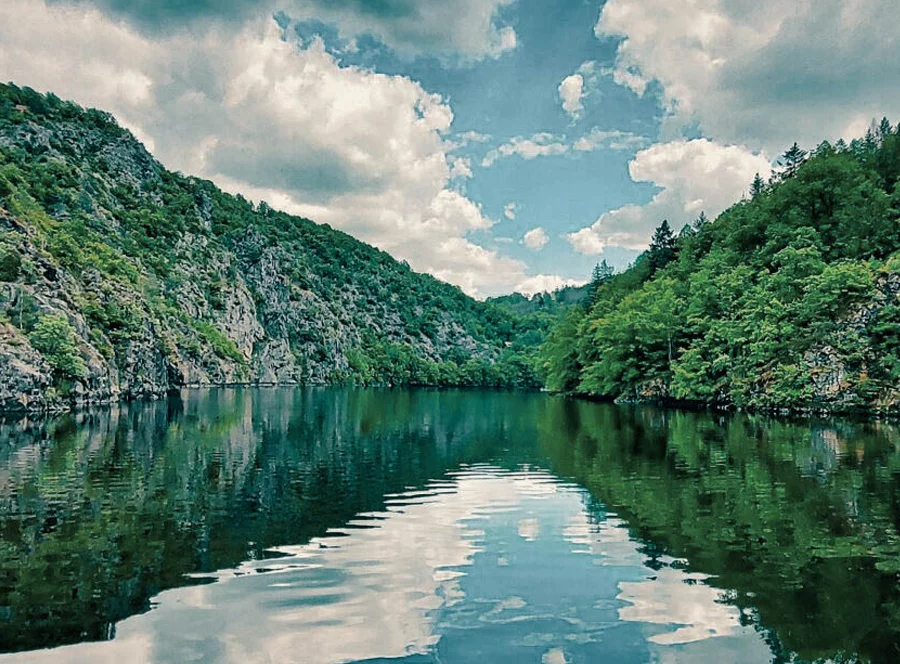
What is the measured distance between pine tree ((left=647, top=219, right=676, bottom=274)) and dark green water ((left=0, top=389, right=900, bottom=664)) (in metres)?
109

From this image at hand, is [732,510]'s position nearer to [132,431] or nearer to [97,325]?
[132,431]

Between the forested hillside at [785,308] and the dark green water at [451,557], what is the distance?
29.3 meters

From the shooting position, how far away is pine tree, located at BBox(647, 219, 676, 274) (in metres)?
140

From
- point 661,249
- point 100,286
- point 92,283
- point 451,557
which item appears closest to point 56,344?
point 92,283

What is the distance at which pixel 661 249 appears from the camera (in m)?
143

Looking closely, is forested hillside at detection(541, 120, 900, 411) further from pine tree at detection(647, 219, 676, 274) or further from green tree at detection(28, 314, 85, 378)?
green tree at detection(28, 314, 85, 378)

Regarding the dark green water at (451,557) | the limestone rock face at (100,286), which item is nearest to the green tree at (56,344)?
the limestone rock face at (100,286)

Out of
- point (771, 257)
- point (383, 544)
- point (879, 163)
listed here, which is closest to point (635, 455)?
point (383, 544)

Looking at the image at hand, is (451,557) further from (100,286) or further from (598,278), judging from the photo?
(598,278)

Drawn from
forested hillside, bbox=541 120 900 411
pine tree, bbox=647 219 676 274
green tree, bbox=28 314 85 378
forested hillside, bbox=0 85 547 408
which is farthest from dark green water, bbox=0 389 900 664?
pine tree, bbox=647 219 676 274

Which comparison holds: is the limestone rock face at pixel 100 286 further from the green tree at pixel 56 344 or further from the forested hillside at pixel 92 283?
the green tree at pixel 56 344

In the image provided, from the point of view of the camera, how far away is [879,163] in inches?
3755

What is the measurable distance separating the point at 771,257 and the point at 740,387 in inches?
936

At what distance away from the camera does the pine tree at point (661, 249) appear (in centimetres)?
14050
